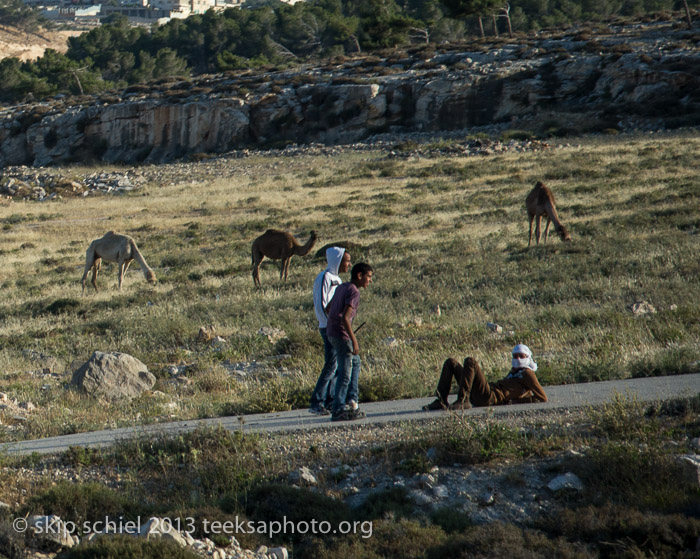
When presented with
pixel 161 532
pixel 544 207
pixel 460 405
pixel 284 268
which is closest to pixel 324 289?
pixel 460 405

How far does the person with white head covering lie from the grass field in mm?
1130

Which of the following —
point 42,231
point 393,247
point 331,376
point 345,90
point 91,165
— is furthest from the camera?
point 91,165

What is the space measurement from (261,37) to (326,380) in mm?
89872

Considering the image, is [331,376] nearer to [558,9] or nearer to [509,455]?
[509,455]

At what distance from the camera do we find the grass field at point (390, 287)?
10069 millimetres

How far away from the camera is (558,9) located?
3531 inches

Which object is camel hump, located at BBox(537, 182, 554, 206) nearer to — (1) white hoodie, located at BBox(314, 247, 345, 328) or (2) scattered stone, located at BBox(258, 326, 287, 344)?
(2) scattered stone, located at BBox(258, 326, 287, 344)

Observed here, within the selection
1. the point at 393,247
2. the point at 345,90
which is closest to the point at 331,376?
the point at 393,247

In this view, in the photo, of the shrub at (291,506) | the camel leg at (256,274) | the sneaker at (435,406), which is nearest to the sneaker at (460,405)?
the sneaker at (435,406)

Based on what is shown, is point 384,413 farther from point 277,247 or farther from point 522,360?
point 277,247

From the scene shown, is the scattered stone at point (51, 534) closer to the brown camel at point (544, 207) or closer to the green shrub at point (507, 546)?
the green shrub at point (507, 546)

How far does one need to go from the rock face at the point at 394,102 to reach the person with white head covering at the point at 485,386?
130ft

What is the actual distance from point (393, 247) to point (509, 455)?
591 inches

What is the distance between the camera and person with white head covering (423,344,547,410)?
7.87 meters
